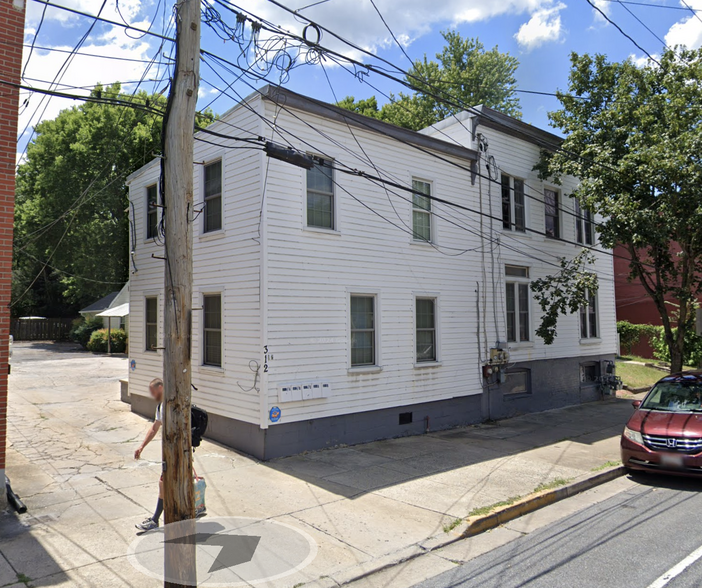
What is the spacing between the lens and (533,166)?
55.5 ft

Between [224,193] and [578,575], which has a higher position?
[224,193]

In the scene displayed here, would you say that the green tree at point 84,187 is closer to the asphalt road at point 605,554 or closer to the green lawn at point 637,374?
the green lawn at point 637,374

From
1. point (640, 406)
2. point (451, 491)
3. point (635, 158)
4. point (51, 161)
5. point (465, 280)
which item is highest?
point (51, 161)

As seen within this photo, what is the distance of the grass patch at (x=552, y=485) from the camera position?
849cm

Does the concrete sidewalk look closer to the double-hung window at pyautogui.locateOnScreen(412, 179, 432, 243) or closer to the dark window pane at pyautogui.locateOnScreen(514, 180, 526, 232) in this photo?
the double-hung window at pyautogui.locateOnScreen(412, 179, 432, 243)

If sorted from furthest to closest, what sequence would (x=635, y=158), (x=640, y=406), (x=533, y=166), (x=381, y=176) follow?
(x=533, y=166) < (x=635, y=158) < (x=381, y=176) < (x=640, y=406)

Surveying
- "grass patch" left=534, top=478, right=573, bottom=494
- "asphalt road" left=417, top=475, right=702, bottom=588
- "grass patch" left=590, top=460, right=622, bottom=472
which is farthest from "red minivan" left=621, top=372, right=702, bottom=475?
"grass patch" left=534, top=478, right=573, bottom=494

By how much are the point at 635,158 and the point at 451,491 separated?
10684mm

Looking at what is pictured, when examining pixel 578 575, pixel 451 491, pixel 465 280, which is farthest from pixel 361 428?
pixel 578 575

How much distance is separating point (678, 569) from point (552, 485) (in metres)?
3.15

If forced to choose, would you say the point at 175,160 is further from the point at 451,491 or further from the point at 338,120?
the point at 338,120

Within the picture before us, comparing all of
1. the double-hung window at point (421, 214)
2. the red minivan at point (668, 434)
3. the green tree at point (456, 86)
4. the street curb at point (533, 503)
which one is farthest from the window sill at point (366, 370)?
the green tree at point (456, 86)

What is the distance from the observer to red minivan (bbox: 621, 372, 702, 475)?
859 cm

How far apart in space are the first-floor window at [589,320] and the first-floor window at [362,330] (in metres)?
9.63
